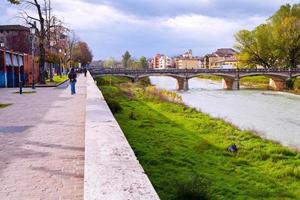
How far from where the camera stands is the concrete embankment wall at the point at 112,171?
3.97 metres

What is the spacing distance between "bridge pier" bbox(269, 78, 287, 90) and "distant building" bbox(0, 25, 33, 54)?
43.8 metres

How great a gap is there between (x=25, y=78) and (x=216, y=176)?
31957 mm

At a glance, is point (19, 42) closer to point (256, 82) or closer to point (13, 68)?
point (13, 68)

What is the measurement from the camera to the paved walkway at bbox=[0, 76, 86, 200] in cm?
548

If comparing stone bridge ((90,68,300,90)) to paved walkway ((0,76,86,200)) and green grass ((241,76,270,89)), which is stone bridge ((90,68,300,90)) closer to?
green grass ((241,76,270,89))

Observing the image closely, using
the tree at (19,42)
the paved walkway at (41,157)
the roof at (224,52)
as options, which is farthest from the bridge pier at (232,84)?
the roof at (224,52)

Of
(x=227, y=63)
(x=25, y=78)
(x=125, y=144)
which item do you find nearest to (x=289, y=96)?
(x=25, y=78)

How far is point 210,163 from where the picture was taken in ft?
35.6

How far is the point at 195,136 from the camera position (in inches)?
610

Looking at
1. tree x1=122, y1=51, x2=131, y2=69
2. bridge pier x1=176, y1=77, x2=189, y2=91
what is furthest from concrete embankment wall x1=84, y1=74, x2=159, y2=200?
tree x1=122, y1=51, x2=131, y2=69

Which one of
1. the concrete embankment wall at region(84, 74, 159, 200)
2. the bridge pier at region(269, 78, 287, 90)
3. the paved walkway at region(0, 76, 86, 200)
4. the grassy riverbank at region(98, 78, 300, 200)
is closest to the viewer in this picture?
the concrete embankment wall at region(84, 74, 159, 200)

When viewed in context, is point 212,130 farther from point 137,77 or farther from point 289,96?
point 137,77

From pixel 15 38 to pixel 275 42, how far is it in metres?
45.9

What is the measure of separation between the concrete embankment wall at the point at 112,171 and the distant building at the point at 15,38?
66493mm
